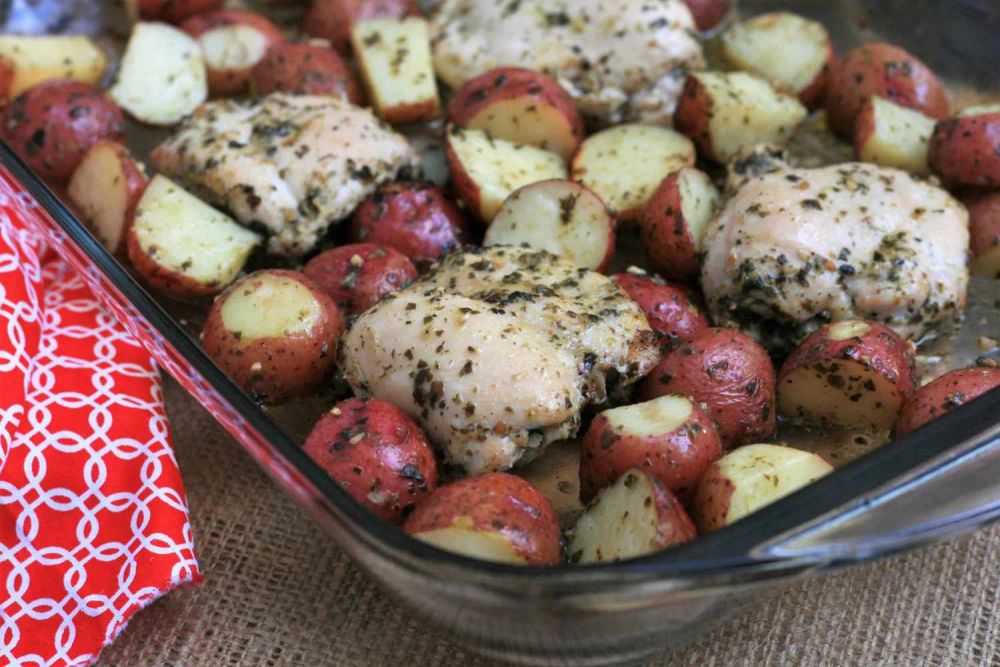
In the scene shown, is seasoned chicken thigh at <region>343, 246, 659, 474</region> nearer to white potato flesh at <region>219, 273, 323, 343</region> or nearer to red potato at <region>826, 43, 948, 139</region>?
white potato flesh at <region>219, 273, 323, 343</region>

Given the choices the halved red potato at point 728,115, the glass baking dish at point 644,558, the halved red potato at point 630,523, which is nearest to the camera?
the glass baking dish at point 644,558

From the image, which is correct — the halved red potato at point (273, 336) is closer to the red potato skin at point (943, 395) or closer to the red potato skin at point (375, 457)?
the red potato skin at point (375, 457)

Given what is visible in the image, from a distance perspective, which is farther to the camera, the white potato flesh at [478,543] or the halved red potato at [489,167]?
the halved red potato at [489,167]

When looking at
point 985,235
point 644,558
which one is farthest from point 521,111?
point 644,558

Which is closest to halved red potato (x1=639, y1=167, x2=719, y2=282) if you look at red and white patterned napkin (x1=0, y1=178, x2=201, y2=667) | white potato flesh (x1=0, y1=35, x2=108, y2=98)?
red and white patterned napkin (x1=0, y1=178, x2=201, y2=667)

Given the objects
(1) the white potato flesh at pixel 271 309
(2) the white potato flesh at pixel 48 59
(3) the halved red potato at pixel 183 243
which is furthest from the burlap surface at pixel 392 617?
(2) the white potato flesh at pixel 48 59
